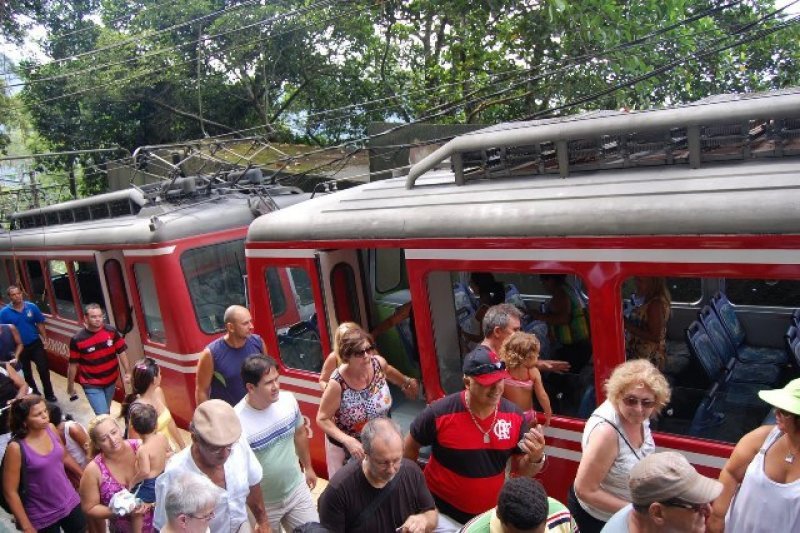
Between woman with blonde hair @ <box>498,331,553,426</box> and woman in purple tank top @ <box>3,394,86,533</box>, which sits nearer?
woman with blonde hair @ <box>498,331,553,426</box>

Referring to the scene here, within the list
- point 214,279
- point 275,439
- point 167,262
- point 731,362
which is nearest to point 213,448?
point 275,439

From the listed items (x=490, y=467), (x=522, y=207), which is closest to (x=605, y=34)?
(x=522, y=207)

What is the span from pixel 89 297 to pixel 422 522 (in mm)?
8462

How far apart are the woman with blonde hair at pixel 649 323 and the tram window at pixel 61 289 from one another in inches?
361

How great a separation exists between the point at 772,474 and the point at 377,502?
5.62ft

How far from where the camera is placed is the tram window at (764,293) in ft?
18.4

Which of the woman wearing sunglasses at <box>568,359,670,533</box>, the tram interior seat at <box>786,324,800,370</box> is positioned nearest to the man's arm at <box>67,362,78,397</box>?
the woman wearing sunglasses at <box>568,359,670,533</box>

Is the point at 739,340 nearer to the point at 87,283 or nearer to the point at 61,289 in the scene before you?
Result: the point at 87,283

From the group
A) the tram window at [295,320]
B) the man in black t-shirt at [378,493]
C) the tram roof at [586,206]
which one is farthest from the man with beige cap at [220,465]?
the tram window at [295,320]

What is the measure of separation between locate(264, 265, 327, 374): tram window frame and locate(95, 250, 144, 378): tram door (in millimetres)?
3353

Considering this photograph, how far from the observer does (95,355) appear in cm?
730

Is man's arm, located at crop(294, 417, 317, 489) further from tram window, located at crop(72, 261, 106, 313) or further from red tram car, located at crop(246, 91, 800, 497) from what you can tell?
tram window, located at crop(72, 261, 106, 313)

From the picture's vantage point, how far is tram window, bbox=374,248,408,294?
253 inches

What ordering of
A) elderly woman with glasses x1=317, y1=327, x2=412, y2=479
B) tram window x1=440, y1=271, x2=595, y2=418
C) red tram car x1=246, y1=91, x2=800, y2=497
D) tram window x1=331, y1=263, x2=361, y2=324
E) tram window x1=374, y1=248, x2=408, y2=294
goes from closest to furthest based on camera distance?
red tram car x1=246, y1=91, x2=800, y2=497
elderly woman with glasses x1=317, y1=327, x2=412, y2=479
tram window x1=440, y1=271, x2=595, y2=418
tram window x1=331, y1=263, x2=361, y2=324
tram window x1=374, y1=248, x2=408, y2=294
